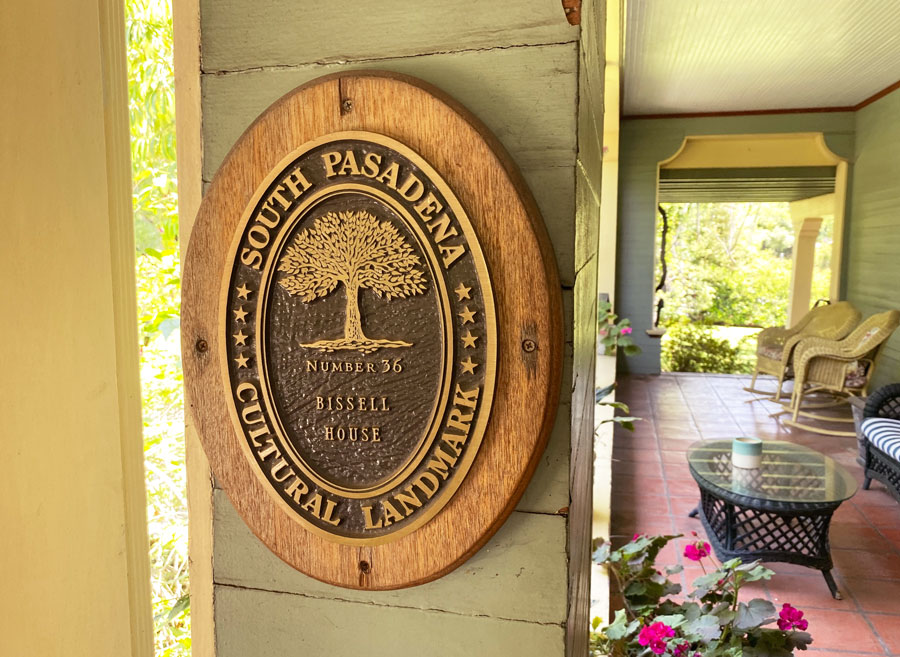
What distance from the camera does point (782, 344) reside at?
22.6 feet

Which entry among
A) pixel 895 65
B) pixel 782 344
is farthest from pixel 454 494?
A: pixel 782 344

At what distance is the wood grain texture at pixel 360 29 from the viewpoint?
0.60m

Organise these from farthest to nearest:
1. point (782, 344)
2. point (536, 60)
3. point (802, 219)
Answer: point (802, 219) < point (782, 344) < point (536, 60)

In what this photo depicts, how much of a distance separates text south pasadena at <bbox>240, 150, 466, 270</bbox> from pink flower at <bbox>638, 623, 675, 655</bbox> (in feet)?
4.05

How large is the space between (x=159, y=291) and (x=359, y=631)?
137 centimetres

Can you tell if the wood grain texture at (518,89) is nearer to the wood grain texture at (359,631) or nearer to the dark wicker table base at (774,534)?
the wood grain texture at (359,631)

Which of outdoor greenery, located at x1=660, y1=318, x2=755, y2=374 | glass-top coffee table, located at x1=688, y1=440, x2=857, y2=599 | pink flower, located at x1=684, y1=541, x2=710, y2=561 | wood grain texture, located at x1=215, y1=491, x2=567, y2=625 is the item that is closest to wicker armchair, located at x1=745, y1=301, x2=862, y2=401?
glass-top coffee table, located at x1=688, y1=440, x2=857, y2=599

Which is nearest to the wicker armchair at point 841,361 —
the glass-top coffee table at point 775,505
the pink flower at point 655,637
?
the glass-top coffee table at point 775,505

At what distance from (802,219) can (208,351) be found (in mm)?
11697

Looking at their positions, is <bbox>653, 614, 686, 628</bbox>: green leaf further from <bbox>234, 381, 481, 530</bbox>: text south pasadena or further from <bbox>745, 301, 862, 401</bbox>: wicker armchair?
<bbox>745, 301, 862, 401</bbox>: wicker armchair

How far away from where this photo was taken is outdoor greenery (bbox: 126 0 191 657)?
168 cm

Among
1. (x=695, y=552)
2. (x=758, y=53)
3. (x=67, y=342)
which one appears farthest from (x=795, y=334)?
(x=67, y=342)

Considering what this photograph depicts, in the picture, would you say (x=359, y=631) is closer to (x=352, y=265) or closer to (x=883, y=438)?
(x=352, y=265)

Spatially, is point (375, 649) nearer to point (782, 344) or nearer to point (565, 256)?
point (565, 256)
